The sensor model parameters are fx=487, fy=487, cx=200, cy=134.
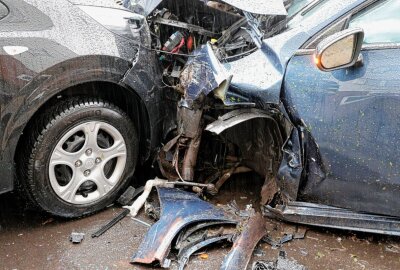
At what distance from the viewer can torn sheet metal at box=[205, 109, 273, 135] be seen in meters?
3.16

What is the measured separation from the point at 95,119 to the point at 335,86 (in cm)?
159

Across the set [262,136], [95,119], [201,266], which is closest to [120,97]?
[95,119]

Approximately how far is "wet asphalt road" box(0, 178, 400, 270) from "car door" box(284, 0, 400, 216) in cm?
34

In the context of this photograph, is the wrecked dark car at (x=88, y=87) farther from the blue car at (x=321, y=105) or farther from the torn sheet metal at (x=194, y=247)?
the torn sheet metal at (x=194, y=247)

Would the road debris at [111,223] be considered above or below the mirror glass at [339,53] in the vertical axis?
below

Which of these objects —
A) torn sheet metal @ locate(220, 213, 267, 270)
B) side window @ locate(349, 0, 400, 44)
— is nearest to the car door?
side window @ locate(349, 0, 400, 44)

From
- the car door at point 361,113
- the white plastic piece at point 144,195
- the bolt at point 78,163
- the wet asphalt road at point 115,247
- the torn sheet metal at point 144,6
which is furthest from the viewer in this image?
the torn sheet metal at point 144,6

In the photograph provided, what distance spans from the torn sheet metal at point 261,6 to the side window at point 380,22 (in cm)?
50

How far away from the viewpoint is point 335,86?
9.64 ft

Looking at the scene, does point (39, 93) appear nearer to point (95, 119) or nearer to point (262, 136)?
point (95, 119)

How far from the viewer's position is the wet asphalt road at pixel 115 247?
3.05 metres

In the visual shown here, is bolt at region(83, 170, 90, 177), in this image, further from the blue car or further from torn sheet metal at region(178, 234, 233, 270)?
torn sheet metal at region(178, 234, 233, 270)

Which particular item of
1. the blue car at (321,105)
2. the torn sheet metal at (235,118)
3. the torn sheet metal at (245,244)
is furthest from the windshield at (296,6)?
the torn sheet metal at (245,244)

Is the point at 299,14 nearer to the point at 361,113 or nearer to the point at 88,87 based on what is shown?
the point at 361,113
